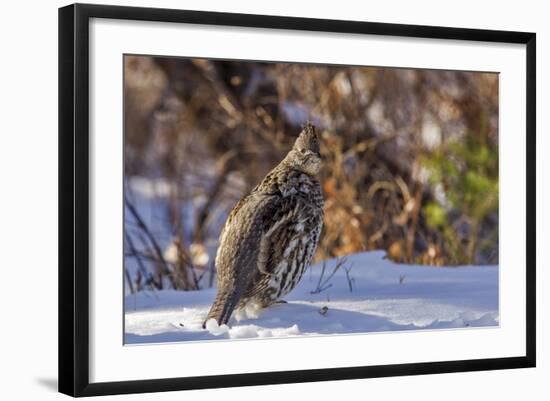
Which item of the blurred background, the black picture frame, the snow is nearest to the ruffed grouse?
the snow

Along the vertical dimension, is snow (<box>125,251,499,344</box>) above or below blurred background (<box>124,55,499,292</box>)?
below

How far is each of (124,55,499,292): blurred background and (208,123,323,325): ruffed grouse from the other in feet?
2.90

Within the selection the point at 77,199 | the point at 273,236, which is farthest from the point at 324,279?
the point at 77,199

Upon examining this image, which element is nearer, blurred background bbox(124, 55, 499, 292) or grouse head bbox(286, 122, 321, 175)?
grouse head bbox(286, 122, 321, 175)

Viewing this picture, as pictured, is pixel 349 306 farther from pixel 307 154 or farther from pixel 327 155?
pixel 327 155

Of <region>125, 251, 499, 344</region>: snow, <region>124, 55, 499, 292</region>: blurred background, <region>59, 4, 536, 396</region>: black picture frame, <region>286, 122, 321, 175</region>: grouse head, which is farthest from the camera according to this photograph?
<region>124, 55, 499, 292</region>: blurred background

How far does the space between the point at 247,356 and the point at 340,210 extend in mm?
3023

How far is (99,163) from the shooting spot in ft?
17.3

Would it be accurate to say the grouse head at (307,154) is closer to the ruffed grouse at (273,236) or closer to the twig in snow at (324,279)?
the ruffed grouse at (273,236)

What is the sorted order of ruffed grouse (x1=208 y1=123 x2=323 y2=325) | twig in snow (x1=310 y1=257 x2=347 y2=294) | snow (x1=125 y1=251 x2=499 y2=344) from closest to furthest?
1. snow (x1=125 y1=251 x2=499 y2=344)
2. ruffed grouse (x1=208 y1=123 x2=323 y2=325)
3. twig in snow (x1=310 y1=257 x2=347 y2=294)

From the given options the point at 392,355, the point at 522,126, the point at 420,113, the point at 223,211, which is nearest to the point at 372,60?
the point at 522,126

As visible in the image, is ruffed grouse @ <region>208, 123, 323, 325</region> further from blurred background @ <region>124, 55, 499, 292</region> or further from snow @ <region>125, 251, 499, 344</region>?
blurred background @ <region>124, 55, 499, 292</region>

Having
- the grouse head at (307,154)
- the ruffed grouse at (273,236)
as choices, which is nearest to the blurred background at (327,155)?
the ruffed grouse at (273,236)

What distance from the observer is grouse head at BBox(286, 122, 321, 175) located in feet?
20.0
